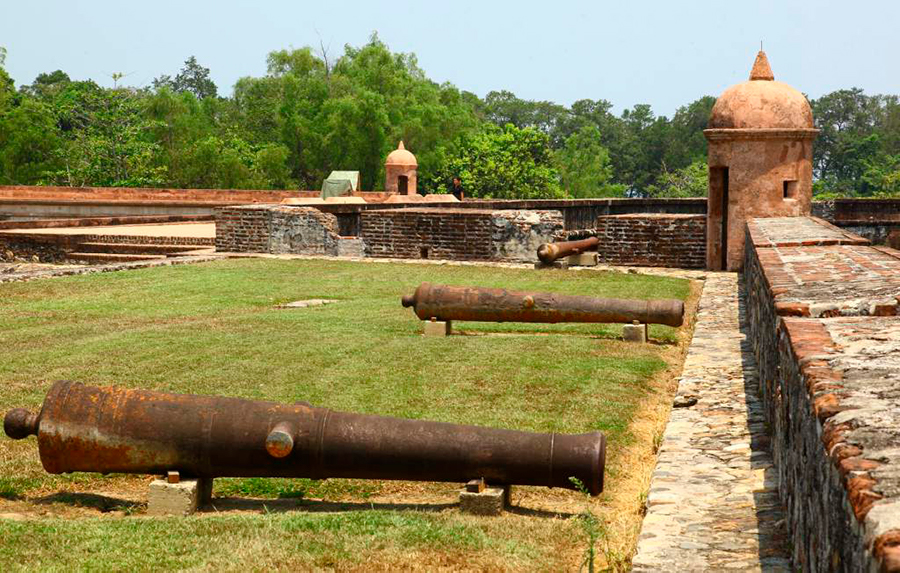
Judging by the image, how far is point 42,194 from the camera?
33219 mm

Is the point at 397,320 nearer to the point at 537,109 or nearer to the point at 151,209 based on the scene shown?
→ the point at 151,209

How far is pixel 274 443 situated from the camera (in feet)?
15.6

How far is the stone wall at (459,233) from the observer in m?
18.6

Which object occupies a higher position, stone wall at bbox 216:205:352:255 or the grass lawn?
stone wall at bbox 216:205:352:255

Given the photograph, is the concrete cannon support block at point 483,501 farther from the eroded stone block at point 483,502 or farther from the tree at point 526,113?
the tree at point 526,113

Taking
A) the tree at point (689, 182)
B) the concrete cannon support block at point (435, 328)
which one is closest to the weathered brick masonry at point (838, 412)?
the concrete cannon support block at point (435, 328)

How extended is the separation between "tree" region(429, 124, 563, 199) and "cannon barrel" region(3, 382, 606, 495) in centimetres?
4434

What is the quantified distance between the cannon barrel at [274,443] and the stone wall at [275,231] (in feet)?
47.5

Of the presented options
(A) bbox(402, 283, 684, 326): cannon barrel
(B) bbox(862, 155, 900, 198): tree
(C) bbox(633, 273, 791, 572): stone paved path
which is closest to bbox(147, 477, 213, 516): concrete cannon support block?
(C) bbox(633, 273, 791, 572): stone paved path

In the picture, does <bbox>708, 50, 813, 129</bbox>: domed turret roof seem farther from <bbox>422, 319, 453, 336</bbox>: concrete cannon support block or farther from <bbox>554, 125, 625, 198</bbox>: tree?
<bbox>554, 125, 625, 198</bbox>: tree

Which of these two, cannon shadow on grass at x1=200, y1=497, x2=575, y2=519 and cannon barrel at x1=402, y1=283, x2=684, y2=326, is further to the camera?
cannon barrel at x1=402, y1=283, x2=684, y2=326

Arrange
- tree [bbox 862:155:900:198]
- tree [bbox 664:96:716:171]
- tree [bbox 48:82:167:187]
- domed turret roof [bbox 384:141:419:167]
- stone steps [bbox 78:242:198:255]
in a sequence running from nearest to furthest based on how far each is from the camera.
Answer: stone steps [bbox 78:242:198:255] < domed turret roof [bbox 384:141:419:167] < tree [bbox 48:82:167:187] < tree [bbox 862:155:900:198] < tree [bbox 664:96:716:171]

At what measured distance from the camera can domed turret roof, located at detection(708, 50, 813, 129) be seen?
56.6ft

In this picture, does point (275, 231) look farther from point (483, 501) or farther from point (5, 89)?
point (5, 89)
